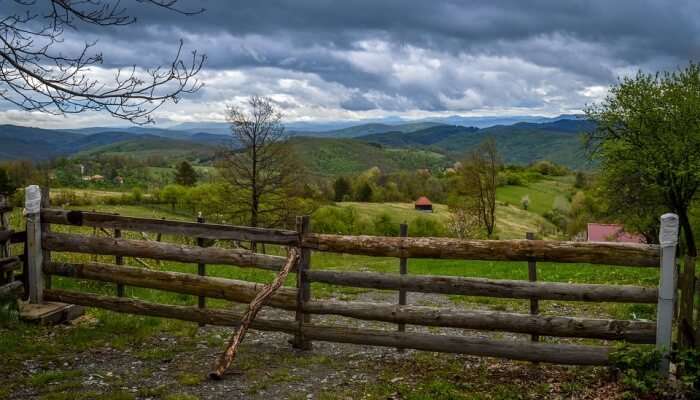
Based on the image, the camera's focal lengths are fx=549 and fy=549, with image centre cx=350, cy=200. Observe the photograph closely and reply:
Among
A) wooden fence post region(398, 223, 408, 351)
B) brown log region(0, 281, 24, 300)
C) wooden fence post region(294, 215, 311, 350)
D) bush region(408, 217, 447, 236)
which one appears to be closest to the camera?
wooden fence post region(294, 215, 311, 350)

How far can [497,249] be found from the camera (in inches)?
323

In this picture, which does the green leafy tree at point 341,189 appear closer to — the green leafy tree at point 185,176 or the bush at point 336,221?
the green leafy tree at point 185,176

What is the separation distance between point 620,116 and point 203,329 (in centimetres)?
3537

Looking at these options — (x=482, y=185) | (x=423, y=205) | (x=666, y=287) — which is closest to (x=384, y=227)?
(x=482, y=185)

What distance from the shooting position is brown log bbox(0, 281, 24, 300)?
390 inches

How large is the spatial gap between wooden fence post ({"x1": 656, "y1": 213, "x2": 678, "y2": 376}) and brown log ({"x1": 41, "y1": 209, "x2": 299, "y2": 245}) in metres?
5.31

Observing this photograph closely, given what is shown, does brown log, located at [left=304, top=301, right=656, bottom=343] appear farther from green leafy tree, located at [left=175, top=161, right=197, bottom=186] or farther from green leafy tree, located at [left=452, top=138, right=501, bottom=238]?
green leafy tree, located at [left=175, top=161, right=197, bottom=186]

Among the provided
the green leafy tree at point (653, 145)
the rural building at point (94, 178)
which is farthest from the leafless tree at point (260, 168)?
the rural building at point (94, 178)

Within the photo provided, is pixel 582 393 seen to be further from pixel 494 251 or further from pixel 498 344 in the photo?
pixel 494 251

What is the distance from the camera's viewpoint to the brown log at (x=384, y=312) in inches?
305

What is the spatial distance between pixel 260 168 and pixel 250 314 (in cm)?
2855

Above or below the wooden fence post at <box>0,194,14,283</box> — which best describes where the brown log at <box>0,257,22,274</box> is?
below

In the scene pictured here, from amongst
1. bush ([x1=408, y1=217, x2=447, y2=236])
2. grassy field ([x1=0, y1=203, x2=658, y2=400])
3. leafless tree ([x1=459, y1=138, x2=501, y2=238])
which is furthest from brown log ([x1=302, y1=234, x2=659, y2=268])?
bush ([x1=408, y1=217, x2=447, y2=236])

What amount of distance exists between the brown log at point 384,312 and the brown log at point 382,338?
208 millimetres
